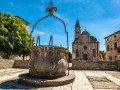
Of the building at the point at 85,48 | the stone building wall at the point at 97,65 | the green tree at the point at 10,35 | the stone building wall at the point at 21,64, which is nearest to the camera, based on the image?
the stone building wall at the point at 97,65

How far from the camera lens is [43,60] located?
4.02m

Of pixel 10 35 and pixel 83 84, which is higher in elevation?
pixel 10 35

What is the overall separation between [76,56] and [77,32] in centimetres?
1546

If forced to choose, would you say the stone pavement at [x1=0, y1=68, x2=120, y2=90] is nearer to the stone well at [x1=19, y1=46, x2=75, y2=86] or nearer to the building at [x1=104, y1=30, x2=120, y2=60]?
the stone well at [x1=19, y1=46, x2=75, y2=86]

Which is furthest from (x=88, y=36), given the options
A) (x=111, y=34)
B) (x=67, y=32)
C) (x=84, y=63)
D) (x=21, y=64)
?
(x=67, y=32)

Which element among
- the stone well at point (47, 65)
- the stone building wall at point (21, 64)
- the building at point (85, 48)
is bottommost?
the stone building wall at point (21, 64)

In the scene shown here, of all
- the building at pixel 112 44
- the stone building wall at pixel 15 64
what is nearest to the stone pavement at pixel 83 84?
the stone building wall at pixel 15 64

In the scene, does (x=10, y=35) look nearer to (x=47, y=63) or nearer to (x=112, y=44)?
(x=47, y=63)

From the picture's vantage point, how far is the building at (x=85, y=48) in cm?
3206

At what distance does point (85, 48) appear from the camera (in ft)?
108

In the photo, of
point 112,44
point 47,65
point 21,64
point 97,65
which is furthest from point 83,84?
point 112,44

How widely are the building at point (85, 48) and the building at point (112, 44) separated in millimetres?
3552

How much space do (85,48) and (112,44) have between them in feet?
27.6

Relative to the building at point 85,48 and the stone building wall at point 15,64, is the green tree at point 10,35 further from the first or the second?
the building at point 85,48
